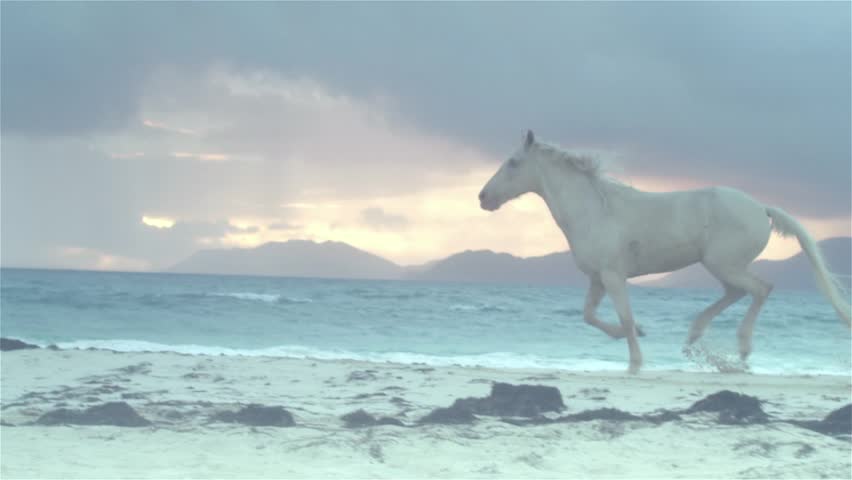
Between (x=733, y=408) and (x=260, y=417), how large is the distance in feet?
11.5

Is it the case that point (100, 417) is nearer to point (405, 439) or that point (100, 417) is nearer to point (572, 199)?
point (405, 439)

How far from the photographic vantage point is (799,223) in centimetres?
782

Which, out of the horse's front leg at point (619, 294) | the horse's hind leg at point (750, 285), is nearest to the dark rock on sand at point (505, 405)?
the horse's front leg at point (619, 294)

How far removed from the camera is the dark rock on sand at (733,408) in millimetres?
6398

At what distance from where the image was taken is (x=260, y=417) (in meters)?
6.48

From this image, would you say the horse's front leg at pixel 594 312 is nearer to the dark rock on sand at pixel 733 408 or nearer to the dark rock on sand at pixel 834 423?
the dark rock on sand at pixel 733 408

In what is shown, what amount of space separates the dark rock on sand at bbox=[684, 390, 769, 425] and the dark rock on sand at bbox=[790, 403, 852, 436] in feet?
0.87

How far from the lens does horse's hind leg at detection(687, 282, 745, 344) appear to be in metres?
7.88

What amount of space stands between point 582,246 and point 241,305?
24592 mm

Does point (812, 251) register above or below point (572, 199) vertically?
below

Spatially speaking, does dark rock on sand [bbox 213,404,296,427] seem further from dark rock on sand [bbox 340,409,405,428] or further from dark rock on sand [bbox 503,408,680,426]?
dark rock on sand [bbox 503,408,680,426]

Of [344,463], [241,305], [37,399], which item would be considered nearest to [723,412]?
[344,463]

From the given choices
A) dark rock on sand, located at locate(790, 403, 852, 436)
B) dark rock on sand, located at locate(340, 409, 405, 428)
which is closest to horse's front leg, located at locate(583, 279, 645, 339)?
dark rock on sand, located at locate(790, 403, 852, 436)

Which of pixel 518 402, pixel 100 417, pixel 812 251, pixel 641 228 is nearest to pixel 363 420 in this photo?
pixel 518 402
